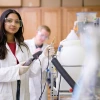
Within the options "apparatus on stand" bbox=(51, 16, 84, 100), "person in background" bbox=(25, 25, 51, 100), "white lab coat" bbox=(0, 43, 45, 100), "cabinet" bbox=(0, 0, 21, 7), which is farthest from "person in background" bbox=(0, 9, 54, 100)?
"cabinet" bbox=(0, 0, 21, 7)

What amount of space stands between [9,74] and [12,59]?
0.11 meters

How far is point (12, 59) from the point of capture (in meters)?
1.59

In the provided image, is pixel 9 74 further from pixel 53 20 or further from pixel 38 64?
pixel 53 20

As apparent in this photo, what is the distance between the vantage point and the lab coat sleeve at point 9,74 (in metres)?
1.52

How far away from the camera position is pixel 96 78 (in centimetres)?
68

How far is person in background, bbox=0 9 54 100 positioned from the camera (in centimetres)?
154

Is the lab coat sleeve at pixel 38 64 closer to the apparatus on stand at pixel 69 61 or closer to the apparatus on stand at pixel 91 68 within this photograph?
the apparatus on stand at pixel 69 61

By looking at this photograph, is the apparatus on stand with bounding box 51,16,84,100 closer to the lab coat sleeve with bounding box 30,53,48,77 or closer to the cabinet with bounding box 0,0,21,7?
the lab coat sleeve with bounding box 30,53,48,77

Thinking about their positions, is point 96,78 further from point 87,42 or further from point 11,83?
point 11,83

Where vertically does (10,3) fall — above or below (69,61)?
above

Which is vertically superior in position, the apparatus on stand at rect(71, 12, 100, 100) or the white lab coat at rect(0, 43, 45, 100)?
the apparatus on stand at rect(71, 12, 100, 100)

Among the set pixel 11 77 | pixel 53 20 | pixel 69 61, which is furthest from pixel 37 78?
pixel 53 20

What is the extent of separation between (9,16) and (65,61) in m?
0.51

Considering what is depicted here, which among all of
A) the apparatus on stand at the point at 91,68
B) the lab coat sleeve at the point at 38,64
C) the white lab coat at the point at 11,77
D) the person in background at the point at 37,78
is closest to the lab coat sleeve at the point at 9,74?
the white lab coat at the point at 11,77
